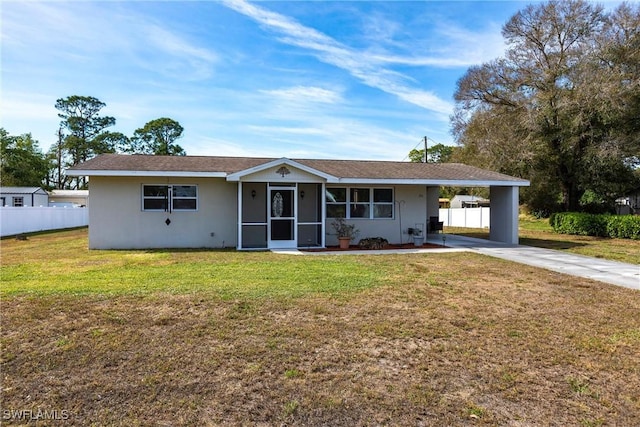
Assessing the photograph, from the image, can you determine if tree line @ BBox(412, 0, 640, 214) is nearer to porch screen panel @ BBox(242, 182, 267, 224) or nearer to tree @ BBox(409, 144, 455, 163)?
porch screen panel @ BBox(242, 182, 267, 224)

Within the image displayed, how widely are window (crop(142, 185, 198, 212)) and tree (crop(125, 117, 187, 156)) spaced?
135ft

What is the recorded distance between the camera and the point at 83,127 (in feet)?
163

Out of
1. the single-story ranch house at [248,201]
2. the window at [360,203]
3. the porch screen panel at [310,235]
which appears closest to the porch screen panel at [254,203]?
the single-story ranch house at [248,201]

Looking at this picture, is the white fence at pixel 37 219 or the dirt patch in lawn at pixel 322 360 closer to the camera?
the dirt patch in lawn at pixel 322 360

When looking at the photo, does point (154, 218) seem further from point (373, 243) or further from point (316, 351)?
point (316, 351)

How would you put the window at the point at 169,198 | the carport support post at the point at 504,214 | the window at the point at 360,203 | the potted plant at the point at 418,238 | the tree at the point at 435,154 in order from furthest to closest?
the tree at the point at 435,154 → the carport support post at the point at 504,214 → the window at the point at 360,203 → the potted plant at the point at 418,238 → the window at the point at 169,198

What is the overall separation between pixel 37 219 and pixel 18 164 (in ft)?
78.1

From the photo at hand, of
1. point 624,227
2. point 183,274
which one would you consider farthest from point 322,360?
point 624,227

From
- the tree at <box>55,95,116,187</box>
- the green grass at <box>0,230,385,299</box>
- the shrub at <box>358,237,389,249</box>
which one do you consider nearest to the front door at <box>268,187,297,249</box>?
the green grass at <box>0,230,385,299</box>

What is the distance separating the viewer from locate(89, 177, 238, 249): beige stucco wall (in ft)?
42.0

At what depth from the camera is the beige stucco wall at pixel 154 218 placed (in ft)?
42.0

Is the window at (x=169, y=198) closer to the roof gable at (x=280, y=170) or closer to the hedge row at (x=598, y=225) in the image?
the roof gable at (x=280, y=170)

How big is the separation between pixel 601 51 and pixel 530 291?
19431mm

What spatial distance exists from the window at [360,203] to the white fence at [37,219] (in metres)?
16.0
